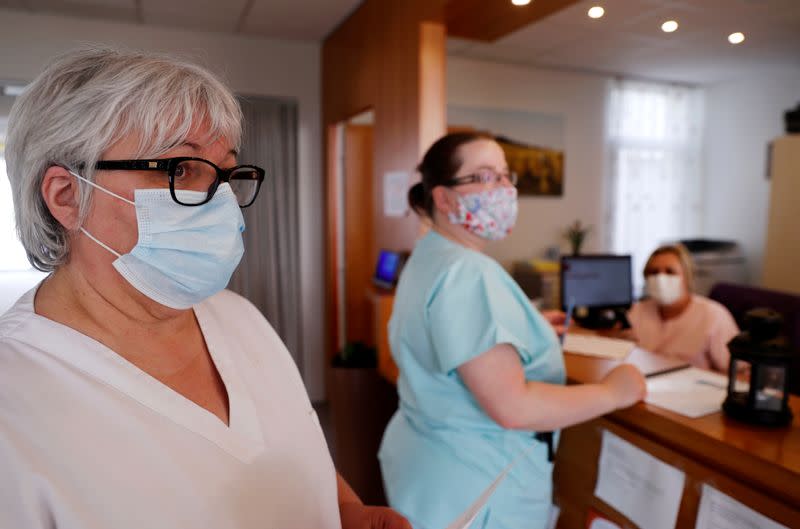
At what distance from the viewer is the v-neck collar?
25.6 inches

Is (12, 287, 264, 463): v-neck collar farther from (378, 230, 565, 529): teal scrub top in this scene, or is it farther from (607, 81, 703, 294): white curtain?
(607, 81, 703, 294): white curtain

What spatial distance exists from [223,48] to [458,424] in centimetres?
273

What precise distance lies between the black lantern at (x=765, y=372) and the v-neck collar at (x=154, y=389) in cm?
90

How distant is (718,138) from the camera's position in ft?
15.7

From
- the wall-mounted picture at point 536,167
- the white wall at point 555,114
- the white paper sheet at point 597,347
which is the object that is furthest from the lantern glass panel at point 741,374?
the wall-mounted picture at point 536,167

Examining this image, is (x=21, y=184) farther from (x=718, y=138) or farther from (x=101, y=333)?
(x=718, y=138)

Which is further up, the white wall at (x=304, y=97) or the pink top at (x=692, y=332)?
the white wall at (x=304, y=97)

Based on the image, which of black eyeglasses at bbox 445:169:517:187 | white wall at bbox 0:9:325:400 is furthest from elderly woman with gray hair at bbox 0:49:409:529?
white wall at bbox 0:9:325:400

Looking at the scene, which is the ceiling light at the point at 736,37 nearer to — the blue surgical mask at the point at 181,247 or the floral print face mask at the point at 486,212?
the floral print face mask at the point at 486,212

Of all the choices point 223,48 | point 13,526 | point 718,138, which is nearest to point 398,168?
point 223,48

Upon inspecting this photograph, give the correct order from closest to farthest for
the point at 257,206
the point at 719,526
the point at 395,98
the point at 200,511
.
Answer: the point at 200,511 < the point at 719,526 < the point at 395,98 < the point at 257,206

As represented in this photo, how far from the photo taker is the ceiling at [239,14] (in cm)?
193

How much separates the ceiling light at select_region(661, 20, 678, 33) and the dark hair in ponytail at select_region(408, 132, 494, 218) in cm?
43

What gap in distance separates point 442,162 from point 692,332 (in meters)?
1.54
